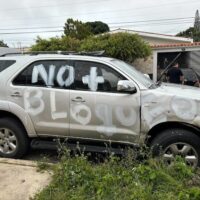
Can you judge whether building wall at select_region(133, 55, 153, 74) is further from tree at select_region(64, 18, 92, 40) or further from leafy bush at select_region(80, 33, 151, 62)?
tree at select_region(64, 18, 92, 40)

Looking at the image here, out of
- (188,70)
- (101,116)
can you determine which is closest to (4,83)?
(101,116)

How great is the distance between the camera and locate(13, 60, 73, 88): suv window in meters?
5.98

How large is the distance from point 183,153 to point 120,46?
12.9m

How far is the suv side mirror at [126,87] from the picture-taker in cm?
550

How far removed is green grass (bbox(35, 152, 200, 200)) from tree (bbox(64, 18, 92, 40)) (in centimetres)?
2528

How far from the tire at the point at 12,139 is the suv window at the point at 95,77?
1.20 m

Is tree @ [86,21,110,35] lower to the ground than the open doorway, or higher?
higher

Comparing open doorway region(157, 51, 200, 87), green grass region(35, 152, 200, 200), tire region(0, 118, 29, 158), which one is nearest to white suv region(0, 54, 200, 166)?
tire region(0, 118, 29, 158)

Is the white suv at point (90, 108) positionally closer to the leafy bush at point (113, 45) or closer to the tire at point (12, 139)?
the tire at point (12, 139)

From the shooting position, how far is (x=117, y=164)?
16.0 feet

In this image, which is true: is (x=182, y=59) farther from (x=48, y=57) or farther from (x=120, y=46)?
(x=48, y=57)

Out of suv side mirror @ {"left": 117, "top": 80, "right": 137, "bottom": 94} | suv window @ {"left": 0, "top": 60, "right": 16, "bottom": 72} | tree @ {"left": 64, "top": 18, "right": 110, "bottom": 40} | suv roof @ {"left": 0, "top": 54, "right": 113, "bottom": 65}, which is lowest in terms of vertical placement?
suv side mirror @ {"left": 117, "top": 80, "right": 137, "bottom": 94}

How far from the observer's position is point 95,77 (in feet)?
19.2

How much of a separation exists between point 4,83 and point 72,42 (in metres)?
13.5
